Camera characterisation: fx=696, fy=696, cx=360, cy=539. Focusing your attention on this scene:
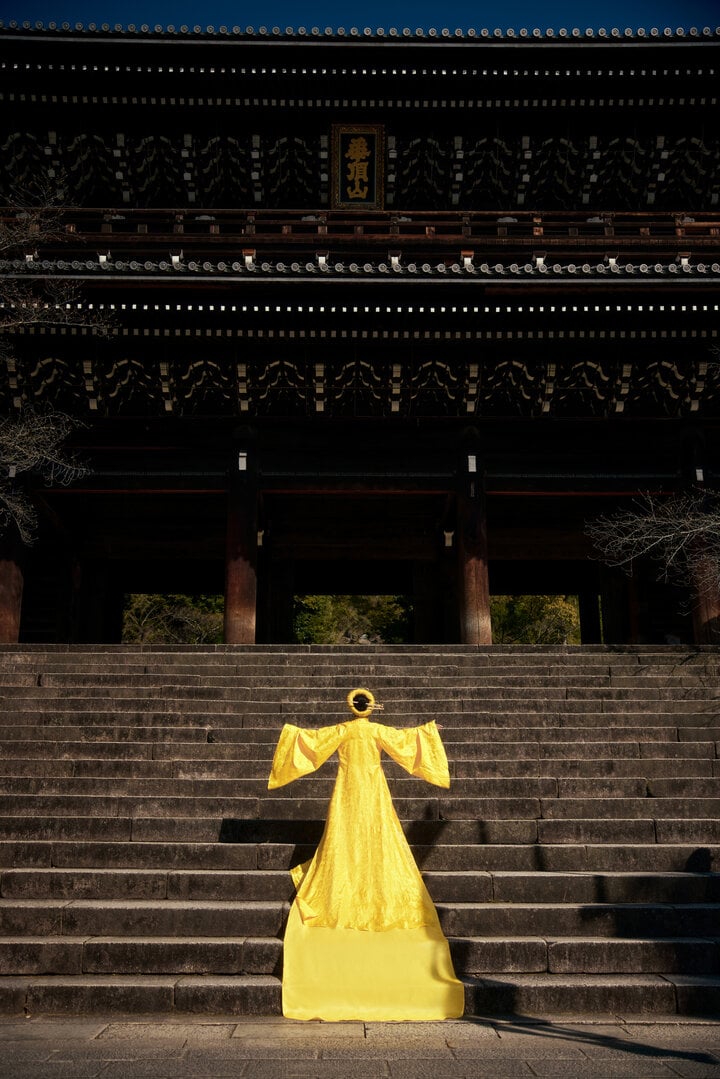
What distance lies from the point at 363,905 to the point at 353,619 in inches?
1199

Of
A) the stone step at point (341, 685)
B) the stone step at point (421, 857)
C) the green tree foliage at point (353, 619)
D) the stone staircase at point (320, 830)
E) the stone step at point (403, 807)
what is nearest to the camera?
the stone staircase at point (320, 830)

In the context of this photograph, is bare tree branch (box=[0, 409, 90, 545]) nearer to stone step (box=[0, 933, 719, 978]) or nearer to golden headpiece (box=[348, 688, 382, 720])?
stone step (box=[0, 933, 719, 978])

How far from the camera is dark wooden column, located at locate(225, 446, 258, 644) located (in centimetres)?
1038

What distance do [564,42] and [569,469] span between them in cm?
761

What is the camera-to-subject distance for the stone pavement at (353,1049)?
330cm

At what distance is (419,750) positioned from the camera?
473 centimetres

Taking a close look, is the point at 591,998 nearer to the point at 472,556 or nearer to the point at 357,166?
the point at 472,556

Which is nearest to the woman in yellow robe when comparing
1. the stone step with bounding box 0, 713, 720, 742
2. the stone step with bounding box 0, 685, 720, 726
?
the stone step with bounding box 0, 713, 720, 742

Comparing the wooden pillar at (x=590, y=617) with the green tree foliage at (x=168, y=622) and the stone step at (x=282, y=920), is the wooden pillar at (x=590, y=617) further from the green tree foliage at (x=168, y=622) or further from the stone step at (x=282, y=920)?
the green tree foliage at (x=168, y=622)

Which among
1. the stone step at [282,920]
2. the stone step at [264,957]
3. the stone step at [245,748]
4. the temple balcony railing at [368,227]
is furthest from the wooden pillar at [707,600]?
the stone step at [264,957]

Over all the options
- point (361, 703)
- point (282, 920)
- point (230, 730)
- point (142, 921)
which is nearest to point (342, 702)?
point (230, 730)

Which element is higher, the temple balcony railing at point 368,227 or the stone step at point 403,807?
the temple balcony railing at point 368,227

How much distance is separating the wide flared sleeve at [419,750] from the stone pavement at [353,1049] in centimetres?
138

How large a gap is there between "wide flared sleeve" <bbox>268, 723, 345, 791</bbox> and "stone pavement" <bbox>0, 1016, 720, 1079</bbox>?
1.35 metres
